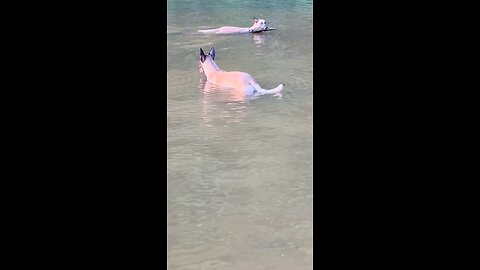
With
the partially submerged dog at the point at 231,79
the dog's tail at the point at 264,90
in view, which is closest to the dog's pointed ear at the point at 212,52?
the partially submerged dog at the point at 231,79

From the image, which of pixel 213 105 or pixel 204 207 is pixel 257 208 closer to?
pixel 204 207

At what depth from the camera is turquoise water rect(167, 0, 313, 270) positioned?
196 centimetres

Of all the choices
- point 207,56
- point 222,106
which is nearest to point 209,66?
point 207,56

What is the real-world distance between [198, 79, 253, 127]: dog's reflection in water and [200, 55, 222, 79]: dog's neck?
0.03 meters

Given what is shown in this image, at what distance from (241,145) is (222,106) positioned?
0.46ft

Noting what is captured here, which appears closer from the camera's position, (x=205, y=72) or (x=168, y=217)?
(x=168, y=217)

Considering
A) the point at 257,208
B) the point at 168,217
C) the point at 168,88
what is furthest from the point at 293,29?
the point at 168,217

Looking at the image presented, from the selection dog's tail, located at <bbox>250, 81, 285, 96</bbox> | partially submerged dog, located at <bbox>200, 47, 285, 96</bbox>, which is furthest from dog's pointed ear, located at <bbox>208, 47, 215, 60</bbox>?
dog's tail, located at <bbox>250, 81, 285, 96</bbox>

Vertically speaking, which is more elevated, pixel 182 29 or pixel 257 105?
pixel 182 29

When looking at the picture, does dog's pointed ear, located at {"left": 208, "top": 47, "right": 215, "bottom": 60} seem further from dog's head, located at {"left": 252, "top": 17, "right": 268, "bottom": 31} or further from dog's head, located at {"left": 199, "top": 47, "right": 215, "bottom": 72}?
dog's head, located at {"left": 252, "top": 17, "right": 268, "bottom": 31}

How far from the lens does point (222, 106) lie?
82.0 inches

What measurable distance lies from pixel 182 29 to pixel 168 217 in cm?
58

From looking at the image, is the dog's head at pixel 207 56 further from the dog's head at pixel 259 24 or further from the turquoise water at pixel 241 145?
the dog's head at pixel 259 24

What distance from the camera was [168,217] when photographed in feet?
6.48
